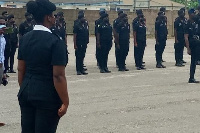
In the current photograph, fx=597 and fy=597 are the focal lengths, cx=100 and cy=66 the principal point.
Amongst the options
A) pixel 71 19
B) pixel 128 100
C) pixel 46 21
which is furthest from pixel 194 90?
pixel 71 19

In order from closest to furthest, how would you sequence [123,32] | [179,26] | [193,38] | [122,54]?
[193,38]
[123,32]
[122,54]
[179,26]

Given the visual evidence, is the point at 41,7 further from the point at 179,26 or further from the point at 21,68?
the point at 179,26

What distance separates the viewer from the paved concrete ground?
909 cm

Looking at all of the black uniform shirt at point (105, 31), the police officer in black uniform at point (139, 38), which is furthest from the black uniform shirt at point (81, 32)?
the police officer in black uniform at point (139, 38)

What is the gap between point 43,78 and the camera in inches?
215

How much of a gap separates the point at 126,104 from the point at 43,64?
19.8ft

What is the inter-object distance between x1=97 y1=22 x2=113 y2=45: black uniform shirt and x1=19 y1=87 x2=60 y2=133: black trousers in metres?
12.6

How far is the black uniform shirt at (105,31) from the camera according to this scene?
18062 mm

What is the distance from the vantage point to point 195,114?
33.9 feet

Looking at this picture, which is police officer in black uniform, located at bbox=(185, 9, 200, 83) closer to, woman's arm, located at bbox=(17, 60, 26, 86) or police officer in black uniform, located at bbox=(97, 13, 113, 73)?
police officer in black uniform, located at bbox=(97, 13, 113, 73)

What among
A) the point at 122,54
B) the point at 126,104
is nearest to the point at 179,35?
the point at 122,54

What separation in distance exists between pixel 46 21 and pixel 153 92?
789 centimetres

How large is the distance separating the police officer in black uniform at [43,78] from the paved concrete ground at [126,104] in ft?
10.6

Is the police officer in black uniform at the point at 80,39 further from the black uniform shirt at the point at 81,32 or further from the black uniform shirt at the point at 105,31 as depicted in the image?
the black uniform shirt at the point at 105,31
